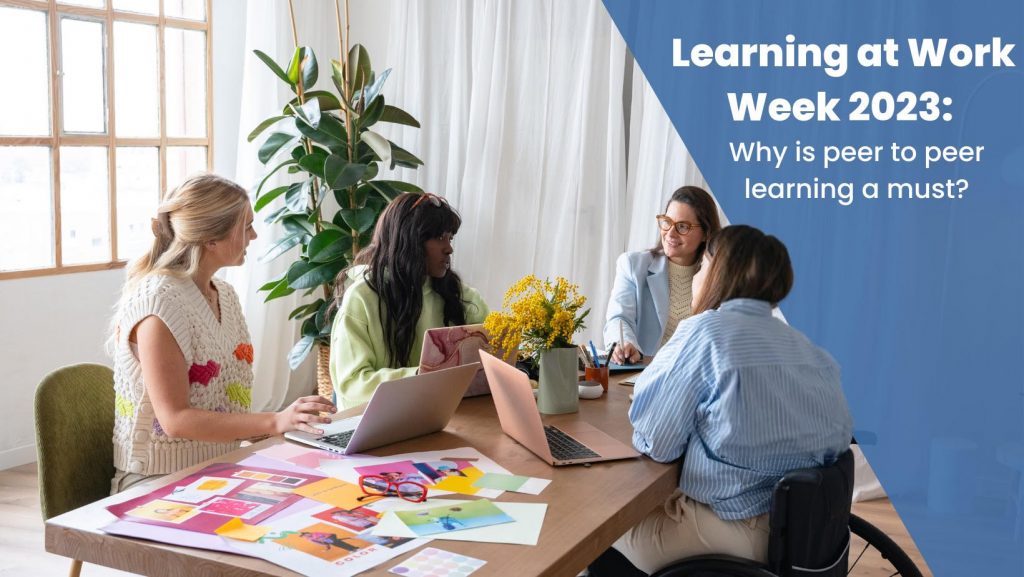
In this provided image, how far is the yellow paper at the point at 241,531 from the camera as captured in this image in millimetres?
1650

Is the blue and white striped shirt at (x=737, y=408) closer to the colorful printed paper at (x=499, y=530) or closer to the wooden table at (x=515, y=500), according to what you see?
the wooden table at (x=515, y=500)

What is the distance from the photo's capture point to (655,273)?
3.55 m

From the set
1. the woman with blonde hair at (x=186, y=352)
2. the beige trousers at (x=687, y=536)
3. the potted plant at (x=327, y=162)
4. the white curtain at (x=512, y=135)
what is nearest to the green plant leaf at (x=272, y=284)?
the potted plant at (x=327, y=162)

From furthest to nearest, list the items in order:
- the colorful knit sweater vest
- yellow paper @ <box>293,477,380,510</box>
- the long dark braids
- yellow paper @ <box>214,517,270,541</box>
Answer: the long dark braids → the colorful knit sweater vest → yellow paper @ <box>293,477,380,510</box> → yellow paper @ <box>214,517,270,541</box>

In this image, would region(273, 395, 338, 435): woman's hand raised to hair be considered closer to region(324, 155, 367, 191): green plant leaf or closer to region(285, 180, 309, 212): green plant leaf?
region(324, 155, 367, 191): green plant leaf

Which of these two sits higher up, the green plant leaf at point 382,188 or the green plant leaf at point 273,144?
the green plant leaf at point 273,144

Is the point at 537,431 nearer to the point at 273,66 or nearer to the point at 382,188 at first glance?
the point at 382,188

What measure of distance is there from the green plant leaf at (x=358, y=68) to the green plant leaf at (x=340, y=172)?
1.14 ft

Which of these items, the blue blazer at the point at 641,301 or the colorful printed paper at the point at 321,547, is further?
the blue blazer at the point at 641,301

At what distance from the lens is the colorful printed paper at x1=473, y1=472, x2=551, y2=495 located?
6.31ft

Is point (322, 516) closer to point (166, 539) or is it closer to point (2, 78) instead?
point (166, 539)

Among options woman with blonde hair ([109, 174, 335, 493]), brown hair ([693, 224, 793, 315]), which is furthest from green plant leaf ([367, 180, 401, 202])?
brown hair ([693, 224, 793, 315])

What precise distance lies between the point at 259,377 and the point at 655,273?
2413mm

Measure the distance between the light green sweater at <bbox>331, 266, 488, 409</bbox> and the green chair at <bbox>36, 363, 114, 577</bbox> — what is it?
59 cm
